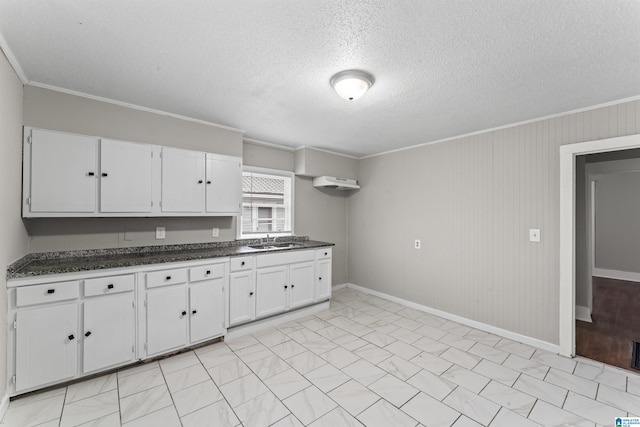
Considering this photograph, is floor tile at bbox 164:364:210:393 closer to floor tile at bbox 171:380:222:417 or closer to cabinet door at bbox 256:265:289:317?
floor tile at bbox 171:380:222:417

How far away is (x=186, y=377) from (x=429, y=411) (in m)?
1.94

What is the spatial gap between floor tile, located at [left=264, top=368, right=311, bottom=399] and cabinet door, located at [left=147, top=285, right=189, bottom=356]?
1.02m

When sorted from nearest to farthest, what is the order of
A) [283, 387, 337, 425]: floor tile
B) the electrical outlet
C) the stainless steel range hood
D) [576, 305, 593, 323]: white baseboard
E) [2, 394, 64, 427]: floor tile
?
[2, 394, 64, 427]: floor tile → [283, 387, 337, 425]: floor tile → the electrical outlet → [576, 305, 593, 323]: white baseboard → the stainless steel range hood

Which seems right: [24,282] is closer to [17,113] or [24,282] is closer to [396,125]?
[17,113]

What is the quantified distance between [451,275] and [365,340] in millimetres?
1538

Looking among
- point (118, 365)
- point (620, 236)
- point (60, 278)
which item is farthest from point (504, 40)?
point (620, 236)

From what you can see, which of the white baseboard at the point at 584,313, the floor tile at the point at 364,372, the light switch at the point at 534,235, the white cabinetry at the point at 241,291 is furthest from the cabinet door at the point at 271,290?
the white baseboard at the point at 584,313

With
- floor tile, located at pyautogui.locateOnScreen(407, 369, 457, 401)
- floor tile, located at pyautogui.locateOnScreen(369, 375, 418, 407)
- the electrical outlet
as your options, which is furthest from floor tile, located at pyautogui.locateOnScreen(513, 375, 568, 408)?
the electrical outlet

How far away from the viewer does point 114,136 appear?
8.66 ft

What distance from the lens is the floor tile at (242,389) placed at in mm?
2020

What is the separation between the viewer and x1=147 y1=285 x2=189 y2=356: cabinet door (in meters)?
2.45

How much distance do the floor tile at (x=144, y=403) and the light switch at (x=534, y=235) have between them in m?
3.70

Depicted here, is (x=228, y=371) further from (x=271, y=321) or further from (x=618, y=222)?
(x=618, y=222)

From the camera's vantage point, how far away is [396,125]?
10.5 feet
